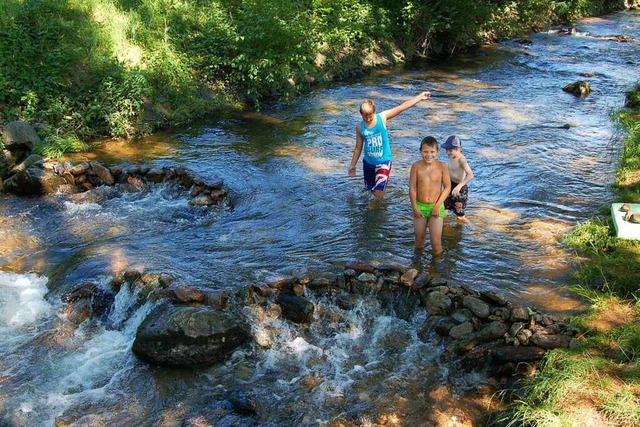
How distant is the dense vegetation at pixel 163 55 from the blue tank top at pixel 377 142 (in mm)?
5328

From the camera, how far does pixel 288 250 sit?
686 cm

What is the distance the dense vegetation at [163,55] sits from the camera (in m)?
10.9

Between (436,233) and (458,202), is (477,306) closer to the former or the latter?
(436,233)

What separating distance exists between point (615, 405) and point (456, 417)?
46.3 inches

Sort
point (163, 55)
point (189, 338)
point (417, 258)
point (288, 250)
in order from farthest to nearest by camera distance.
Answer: point (163, 55)
point (288, 250)
point (417, 258)
point (189, 338)

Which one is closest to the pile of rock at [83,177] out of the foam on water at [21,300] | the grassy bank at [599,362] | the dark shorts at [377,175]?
the dark shorts at [377,175]

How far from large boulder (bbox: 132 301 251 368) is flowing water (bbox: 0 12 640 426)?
13 centimetres

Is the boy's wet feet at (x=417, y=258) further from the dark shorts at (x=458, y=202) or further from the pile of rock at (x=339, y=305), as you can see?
the dark shorts at (x=458, y=202)

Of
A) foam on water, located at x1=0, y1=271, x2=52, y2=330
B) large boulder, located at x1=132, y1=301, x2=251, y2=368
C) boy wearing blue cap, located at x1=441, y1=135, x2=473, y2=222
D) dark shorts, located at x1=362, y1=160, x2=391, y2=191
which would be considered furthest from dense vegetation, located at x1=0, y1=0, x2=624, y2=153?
boy wearing blue cap, located at x1=441, y1=135, x2=473, y2=222

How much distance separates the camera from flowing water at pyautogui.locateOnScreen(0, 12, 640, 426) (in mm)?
5031

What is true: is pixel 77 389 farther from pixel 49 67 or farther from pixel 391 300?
pixel 49 67

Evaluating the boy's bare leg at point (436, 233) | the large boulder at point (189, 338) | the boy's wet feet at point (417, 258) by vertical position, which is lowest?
the large boulder at point (189, 338)

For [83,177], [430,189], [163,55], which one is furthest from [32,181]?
[430,189]

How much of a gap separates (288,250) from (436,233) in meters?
1.73
